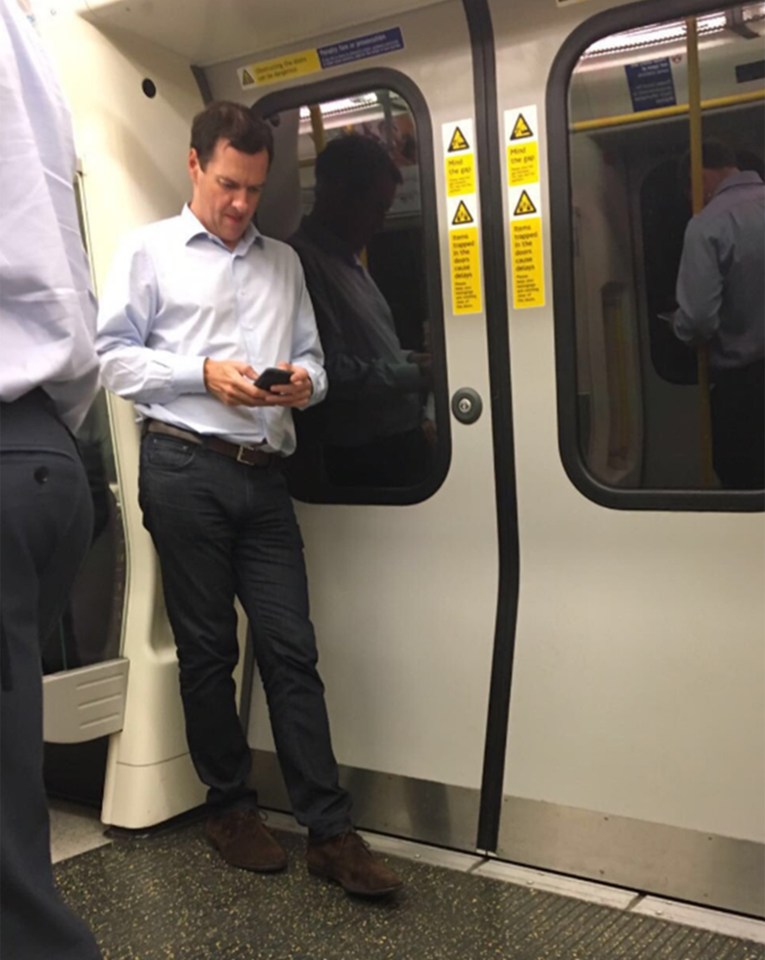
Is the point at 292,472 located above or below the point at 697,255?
below

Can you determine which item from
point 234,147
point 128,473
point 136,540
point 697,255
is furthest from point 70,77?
point 697,255

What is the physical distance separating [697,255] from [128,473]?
1.57 m

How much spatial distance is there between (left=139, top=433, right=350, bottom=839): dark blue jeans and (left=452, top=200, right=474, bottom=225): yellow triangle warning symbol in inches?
30.6

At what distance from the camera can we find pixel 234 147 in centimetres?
241

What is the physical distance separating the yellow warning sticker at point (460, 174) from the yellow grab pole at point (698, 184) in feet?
1.75

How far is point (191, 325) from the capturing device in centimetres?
247

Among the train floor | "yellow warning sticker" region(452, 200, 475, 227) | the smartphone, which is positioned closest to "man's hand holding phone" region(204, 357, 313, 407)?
the smartphone

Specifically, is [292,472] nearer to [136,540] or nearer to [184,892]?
[136,540]

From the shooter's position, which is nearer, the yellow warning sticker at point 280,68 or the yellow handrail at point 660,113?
the yellow handrail at point 660,113

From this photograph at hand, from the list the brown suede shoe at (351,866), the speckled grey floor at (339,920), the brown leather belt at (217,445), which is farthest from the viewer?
the brown leather belt at (217,445)

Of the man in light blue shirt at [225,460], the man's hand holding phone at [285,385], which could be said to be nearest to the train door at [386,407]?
the man in light blue shirt at [225,460]

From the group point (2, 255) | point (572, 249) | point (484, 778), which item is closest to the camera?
point (2, 255)

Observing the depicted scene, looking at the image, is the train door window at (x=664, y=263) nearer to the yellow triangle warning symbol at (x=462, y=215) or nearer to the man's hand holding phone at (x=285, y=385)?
the yellow triangle warning symbol at (x=462, y=215)

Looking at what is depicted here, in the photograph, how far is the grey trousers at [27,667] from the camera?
129 centimetres
